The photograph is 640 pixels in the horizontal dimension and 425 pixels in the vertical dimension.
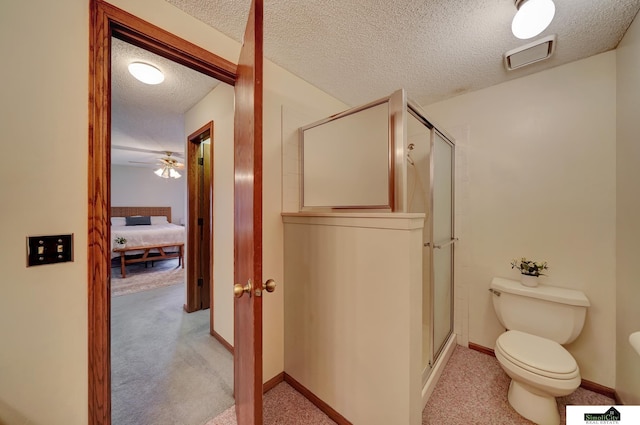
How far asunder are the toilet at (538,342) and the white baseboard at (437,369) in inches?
16.0

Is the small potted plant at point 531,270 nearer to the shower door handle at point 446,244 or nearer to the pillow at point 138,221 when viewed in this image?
the shower door handle at point 446,244

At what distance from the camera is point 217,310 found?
2.26 m

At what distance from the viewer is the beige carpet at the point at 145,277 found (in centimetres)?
366

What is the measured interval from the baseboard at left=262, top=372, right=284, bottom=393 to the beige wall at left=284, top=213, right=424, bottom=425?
9 cm

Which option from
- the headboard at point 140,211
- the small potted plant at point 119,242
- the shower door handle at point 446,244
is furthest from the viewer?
the headboard at point 140,211

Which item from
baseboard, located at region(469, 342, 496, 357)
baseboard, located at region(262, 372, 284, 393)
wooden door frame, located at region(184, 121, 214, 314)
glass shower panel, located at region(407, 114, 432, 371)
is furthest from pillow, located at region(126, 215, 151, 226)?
baseboard, located at region(469, 342, 496, 357)

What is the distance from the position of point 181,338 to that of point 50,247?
1.82 m

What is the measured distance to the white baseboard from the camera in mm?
1424

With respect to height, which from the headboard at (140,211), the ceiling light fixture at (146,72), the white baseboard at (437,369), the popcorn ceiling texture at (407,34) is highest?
the ceiling light fixture at (146,72)

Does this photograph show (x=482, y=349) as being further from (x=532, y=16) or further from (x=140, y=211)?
(x=140, y=211)

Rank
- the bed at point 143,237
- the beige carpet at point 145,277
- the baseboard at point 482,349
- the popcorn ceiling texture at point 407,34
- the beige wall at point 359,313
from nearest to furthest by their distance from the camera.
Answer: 1. the beige wall at point 359,313
2. the popcorn ceiling texture at point 407,34
3. the baseboard at point 482,349
4. the beige carpet at point 145,277
5. the bed at point 143,237

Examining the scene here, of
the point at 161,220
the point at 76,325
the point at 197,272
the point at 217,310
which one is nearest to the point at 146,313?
the point at 197,272

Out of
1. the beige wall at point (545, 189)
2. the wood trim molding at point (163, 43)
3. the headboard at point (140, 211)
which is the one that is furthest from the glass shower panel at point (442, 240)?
the headboard at point (140, 211)

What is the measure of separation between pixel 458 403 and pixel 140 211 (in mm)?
8197
